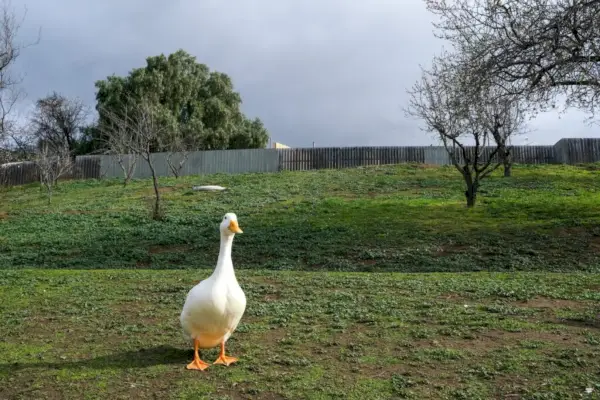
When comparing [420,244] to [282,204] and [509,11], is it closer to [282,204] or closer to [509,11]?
[509,11]

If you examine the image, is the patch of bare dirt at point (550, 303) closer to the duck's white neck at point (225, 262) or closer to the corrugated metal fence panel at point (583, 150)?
the duck's white neck at point (225, 262)

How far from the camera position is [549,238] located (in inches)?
556

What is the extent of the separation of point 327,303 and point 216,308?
2.89 meters

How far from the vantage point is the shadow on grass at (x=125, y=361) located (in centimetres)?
555

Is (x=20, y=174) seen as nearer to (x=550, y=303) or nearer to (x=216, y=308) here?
(x=216, y=308)

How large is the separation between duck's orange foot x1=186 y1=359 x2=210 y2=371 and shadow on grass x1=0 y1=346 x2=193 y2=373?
128 mm

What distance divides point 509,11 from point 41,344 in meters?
11.2

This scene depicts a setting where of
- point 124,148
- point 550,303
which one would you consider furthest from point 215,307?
point 124,148

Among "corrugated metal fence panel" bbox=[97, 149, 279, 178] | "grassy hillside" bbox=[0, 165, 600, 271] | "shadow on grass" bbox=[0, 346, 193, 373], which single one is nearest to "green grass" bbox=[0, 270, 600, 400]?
"shadow on grass" bbox=[0, 346, 193, 373]

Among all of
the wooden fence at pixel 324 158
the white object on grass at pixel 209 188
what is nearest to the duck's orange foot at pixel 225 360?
the white object on grass at pixel 209 188

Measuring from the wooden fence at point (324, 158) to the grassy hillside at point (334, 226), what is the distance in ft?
23.5

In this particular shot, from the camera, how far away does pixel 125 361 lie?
566 centimetres

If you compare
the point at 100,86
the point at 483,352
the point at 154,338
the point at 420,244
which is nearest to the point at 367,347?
the point at 483,352

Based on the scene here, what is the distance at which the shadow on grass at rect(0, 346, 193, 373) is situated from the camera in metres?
5.55
